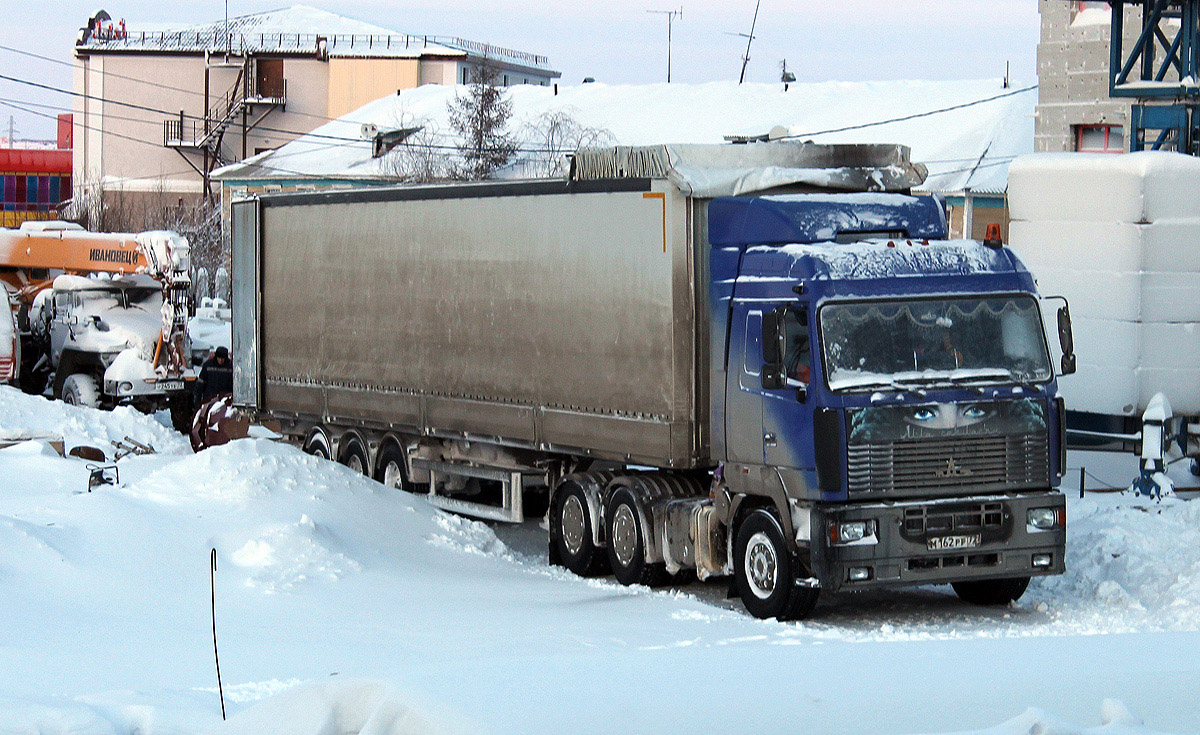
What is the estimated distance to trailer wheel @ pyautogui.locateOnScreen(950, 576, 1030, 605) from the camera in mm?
13195

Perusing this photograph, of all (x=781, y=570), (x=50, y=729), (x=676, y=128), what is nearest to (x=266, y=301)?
(x=781, y=570)

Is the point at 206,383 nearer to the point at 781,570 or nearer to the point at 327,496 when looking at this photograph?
the point at 327,496

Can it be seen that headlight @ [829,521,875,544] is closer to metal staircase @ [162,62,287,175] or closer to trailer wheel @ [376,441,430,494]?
trailer wheel @ [376,441,430,494]

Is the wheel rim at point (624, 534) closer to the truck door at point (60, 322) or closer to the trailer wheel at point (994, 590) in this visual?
the trailer wheel at point (994, 590)

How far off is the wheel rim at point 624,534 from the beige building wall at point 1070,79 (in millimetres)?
19628

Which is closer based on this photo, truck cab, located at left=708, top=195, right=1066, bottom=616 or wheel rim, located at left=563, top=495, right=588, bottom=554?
truck cab, located at left=708, top=195, right=1066, bottom=616

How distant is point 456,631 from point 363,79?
79.6 meters

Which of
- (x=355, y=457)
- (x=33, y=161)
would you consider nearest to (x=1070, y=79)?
(x=355, y=457)

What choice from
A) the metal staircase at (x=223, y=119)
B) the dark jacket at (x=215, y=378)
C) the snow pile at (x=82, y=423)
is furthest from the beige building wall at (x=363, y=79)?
Result: the dark jacket at (x=215, y=378)

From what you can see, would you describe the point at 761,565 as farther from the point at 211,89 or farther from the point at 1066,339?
the point at 211,89

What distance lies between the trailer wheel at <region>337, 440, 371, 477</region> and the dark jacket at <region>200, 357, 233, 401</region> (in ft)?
19.8

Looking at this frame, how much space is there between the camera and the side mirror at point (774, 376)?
1217 centimetres

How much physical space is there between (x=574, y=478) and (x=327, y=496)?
244 centimetres

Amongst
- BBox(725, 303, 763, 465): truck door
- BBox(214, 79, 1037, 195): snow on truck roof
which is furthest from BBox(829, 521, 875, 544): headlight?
BBox(214, 79, 1037, 195): snow on truck roof
